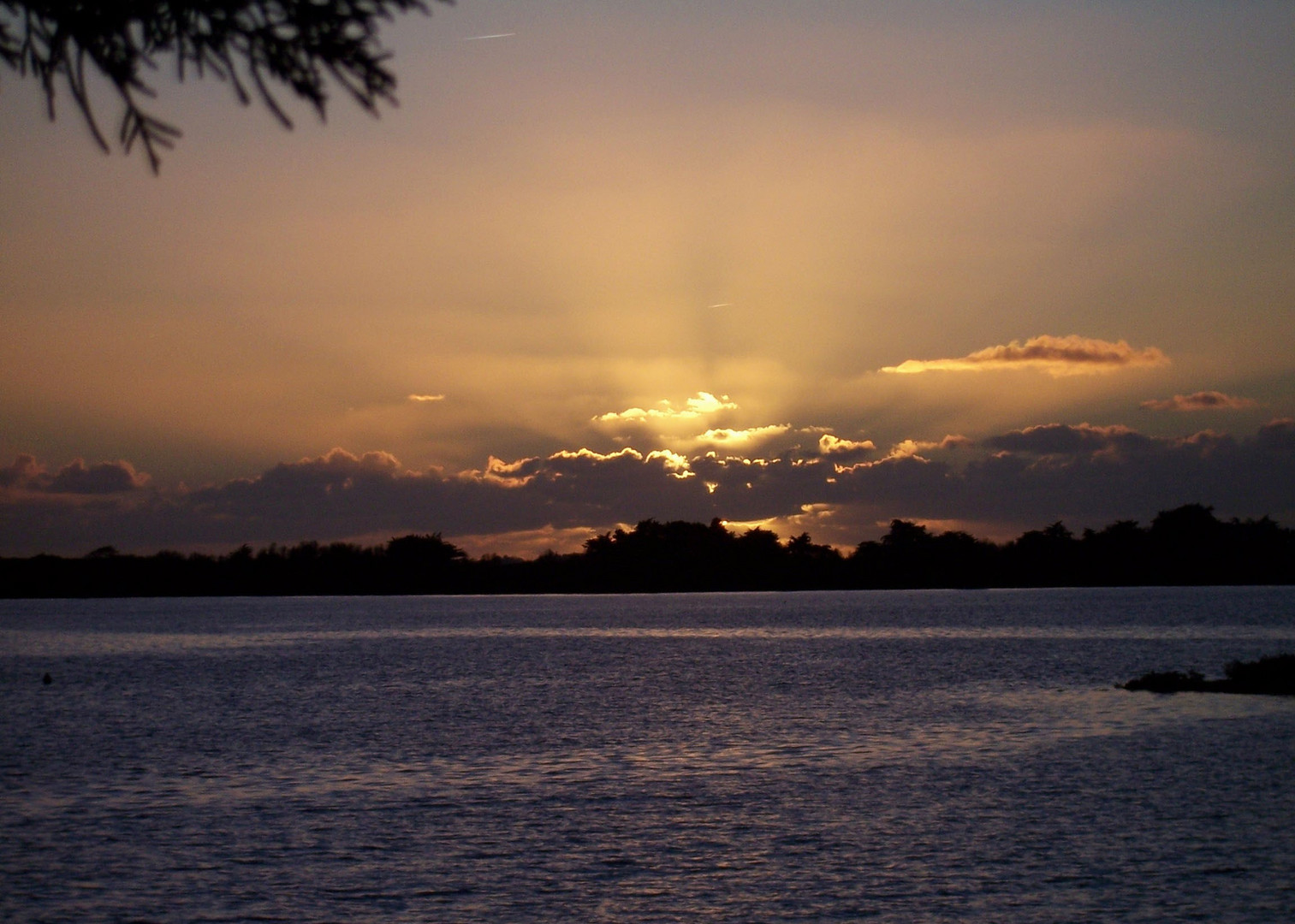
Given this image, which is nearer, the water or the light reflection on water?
the water

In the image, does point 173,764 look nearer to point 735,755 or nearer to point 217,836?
point 217,836

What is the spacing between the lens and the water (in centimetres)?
2672

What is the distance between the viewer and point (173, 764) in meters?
46.5

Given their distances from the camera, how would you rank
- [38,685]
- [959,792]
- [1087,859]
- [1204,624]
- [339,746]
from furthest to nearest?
[1204,624] < [38,685] < [339,746] < [959,792] < [1087,859]

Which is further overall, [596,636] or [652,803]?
[596,636]

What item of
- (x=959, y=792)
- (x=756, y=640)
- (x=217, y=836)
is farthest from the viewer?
(x=756, y=640)

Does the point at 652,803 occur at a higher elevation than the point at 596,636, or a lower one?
higher

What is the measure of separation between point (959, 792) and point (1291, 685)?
34735 mm

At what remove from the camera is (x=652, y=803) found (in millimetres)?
36719

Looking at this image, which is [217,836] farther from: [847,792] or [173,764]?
[847,792]

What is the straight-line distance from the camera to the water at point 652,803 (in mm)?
26719

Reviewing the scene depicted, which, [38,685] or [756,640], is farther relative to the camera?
[756,640]

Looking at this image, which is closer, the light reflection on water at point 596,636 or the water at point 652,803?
the water at point 652,803

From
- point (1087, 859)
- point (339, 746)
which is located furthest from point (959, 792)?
point (339, 746)
